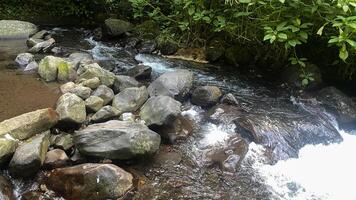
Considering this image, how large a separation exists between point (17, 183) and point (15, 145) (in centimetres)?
43

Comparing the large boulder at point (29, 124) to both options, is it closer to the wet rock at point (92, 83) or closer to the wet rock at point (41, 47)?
the wet rock at point (92, 83)

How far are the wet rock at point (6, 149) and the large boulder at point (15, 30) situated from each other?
582 cm

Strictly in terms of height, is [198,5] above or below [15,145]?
above

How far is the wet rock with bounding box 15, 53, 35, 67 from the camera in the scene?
22.4 ft

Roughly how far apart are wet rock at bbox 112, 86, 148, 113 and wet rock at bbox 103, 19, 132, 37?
3739mm

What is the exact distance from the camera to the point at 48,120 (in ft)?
14.0

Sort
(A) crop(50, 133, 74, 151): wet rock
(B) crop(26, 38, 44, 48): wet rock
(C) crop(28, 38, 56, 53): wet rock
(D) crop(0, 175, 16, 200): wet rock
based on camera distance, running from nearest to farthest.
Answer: (D) crop(0, 175, 16, 200): wet rock < (A) crop(50, 133, 74, 151): wet rock < (C) crop(28, 38, 56, 53): wet rock < (B) crop(26, 38, 44, 48): wet rock

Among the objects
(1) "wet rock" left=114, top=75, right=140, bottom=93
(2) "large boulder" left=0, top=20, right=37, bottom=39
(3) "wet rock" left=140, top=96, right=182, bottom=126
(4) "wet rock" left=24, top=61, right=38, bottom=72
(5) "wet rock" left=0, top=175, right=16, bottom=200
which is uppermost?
(3) "wet rock" left=140, top=96, right=182, bottom=126

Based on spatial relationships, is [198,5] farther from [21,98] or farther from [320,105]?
[21,98]

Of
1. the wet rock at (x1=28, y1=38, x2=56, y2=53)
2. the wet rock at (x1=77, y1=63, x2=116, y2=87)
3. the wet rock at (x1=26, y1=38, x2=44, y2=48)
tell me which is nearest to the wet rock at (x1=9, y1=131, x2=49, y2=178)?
the wet rock at (x1=77, y1=63, x2=116, y2=87)

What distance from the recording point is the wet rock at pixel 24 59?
6.82m

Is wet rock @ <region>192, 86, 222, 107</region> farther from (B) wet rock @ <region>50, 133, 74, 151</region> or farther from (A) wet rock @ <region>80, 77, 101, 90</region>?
(B) wet rock @ <region>50, 133, 74, 151</region>

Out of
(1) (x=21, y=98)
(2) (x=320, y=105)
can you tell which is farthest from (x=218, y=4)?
(1) (x=21, y=98)

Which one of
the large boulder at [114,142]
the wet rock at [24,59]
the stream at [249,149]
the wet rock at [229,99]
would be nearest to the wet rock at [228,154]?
the stream at [249,149]
